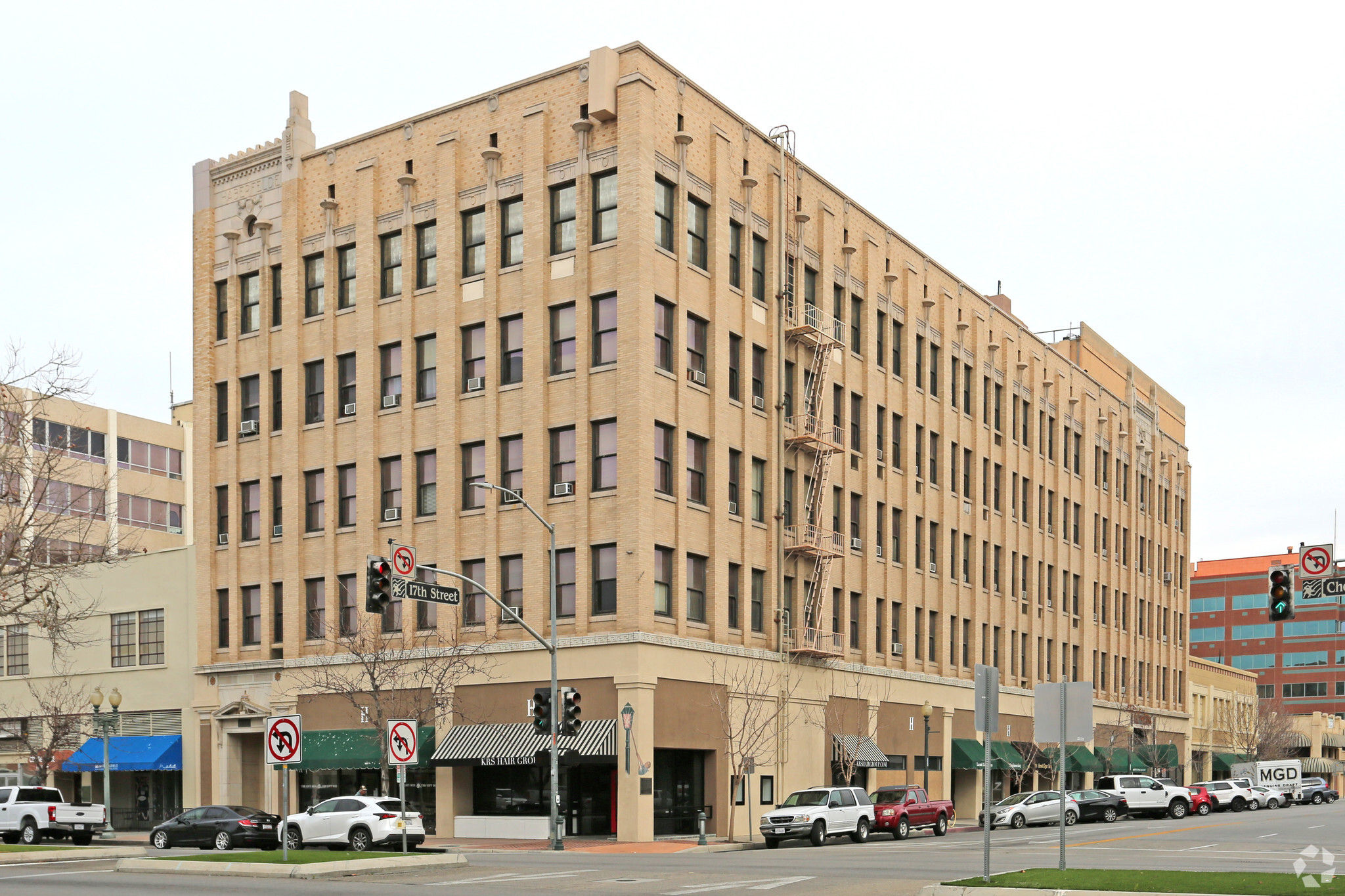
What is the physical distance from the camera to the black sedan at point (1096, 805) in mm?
57844

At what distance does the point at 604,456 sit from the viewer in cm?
4628

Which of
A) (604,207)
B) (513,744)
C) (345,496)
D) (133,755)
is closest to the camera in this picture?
(513,744)

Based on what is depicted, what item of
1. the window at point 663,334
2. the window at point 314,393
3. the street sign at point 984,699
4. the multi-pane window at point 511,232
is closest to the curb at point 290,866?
the street sign at point 984,699

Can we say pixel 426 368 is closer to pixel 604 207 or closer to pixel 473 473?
pixel 473 473

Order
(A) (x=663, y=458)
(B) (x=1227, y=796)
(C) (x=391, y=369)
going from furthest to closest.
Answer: (B) (x=1227, y=796)
(C) (x=391, y=369)
(A) (x=663, y=458)

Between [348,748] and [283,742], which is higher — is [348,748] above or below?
below

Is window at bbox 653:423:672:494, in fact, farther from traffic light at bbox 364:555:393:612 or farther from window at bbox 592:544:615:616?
traffic light at bbox 364:555:393:612

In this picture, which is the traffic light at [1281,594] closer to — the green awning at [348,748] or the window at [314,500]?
the green awning at [348,748]

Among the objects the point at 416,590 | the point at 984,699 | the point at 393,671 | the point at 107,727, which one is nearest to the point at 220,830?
the point at 393,671

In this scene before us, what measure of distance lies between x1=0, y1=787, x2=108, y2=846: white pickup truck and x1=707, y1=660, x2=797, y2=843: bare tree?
62.4ft

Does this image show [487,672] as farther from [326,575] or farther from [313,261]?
[313,261]

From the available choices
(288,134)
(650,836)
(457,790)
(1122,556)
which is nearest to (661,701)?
(650,836)

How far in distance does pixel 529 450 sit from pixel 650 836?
12.1 meters

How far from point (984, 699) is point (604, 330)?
25799mm
